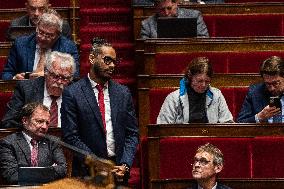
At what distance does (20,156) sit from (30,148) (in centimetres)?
2

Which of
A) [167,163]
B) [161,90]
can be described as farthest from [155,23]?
[167,163]

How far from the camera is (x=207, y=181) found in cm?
137

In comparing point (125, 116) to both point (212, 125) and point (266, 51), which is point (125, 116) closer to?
point (212, 125)

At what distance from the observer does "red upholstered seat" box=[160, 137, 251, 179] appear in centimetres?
148

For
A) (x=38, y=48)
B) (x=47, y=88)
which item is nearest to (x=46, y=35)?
(x=38, y=48)

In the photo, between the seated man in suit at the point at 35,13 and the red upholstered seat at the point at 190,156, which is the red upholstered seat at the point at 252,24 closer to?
the seated man in suit at the point at 35,13

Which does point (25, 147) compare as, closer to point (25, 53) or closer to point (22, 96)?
point (22, 96)

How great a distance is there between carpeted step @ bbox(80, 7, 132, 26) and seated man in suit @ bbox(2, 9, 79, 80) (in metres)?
0.50

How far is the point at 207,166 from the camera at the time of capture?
137 cm

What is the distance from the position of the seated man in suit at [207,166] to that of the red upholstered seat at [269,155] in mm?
119

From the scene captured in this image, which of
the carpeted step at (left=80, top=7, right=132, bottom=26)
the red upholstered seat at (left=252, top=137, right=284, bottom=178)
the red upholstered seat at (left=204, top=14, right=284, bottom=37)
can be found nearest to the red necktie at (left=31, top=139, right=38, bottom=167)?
the red upholstered seat at (left=252, top=137, right=284, bottom=178)

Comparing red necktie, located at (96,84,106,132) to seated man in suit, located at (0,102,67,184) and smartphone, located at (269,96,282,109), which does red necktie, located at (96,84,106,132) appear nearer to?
seated man in suit, located at (0,102,67,184)

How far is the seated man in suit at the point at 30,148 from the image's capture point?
4.64 ft

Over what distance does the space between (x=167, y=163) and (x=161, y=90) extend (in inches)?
11.5
